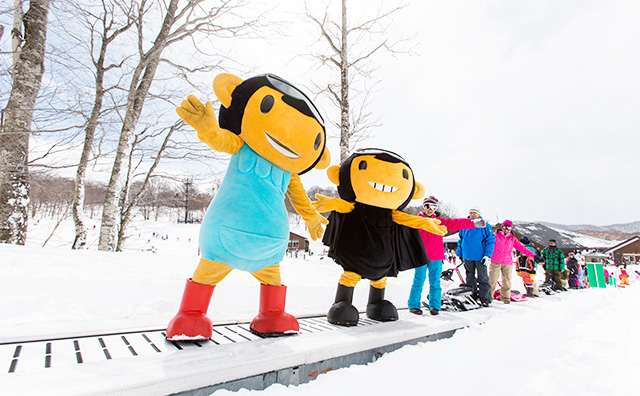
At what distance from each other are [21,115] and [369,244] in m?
5.49

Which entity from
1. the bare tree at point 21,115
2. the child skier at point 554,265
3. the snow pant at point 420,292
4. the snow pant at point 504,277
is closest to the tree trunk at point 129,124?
the bare tree at point 21,115

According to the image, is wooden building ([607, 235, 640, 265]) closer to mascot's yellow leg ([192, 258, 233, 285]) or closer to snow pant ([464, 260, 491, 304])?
snow pant ([464, 260, 491, 304])

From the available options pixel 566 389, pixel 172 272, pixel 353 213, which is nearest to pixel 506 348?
pixel 566 389

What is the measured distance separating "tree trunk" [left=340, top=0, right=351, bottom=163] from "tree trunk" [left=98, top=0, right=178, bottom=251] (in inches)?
168

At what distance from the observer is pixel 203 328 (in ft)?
6.39

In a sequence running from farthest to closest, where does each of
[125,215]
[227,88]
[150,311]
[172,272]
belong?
[125,215] < [172,272] < [150,311] < [227,88]

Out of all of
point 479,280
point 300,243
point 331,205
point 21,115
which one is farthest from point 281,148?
point 300,243

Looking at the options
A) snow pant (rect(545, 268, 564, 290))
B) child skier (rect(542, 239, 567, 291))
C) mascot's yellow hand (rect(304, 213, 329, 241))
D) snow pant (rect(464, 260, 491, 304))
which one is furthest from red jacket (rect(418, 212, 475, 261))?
snow pant (rect(545, 268, 564, 290))

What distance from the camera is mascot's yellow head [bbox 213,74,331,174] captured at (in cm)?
225

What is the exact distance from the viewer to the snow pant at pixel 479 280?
496 centimetres

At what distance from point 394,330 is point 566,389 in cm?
110

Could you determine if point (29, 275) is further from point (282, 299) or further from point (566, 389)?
point (566, 389)

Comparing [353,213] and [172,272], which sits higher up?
[353,213]

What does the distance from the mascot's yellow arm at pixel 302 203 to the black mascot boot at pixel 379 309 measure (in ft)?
3.31
